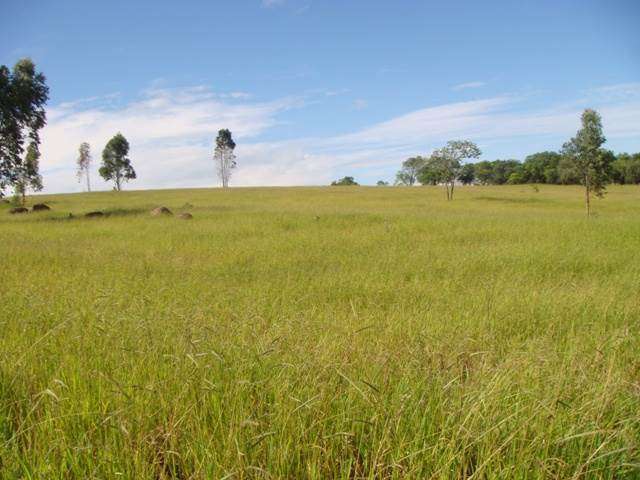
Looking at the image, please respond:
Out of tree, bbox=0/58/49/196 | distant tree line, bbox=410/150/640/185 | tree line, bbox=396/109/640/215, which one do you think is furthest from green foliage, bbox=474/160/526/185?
tree, bbox=0/58/49/196

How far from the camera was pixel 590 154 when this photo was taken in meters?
32.8

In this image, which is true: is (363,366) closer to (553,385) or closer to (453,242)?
(553,385)

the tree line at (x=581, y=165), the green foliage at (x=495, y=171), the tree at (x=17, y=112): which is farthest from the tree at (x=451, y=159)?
the green foliage at (x=495, y=171)

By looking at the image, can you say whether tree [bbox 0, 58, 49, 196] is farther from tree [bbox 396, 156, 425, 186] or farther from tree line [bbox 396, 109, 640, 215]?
tree [bbox 396, 156, 425, 186]

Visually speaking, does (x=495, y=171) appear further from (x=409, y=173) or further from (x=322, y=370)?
(x=322, y=370)

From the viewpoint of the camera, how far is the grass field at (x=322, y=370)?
2.08 metres

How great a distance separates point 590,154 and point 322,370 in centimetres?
3787

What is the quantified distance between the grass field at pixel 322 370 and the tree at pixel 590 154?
29.0m

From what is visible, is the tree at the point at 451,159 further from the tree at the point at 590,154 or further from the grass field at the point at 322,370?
the grass field at the point at 322,370

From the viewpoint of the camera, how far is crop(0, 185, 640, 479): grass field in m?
2.08

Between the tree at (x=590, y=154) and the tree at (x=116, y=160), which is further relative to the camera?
the tree at (x=116, y=160)

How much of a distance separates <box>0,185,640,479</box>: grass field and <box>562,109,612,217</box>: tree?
29.0 metres

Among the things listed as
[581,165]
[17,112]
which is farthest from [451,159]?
[17,112]

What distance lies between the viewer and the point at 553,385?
2771mm
